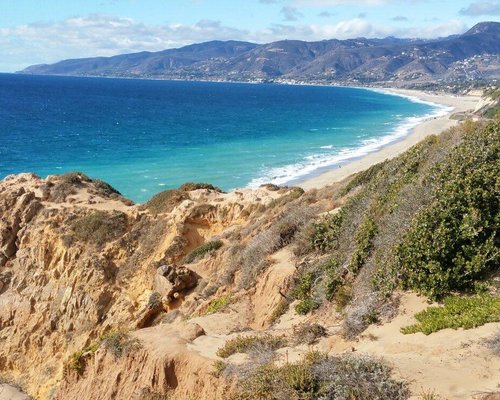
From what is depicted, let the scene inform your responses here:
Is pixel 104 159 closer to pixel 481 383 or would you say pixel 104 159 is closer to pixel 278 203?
pixel 278 203

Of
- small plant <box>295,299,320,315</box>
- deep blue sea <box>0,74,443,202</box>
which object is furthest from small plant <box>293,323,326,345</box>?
deep blue sea <box>0,74,443,202</box>

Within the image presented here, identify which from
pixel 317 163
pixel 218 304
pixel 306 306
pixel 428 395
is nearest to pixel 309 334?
pixel 306 306

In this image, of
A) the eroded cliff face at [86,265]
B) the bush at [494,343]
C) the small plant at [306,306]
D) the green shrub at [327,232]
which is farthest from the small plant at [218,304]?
the bush at [494,343]

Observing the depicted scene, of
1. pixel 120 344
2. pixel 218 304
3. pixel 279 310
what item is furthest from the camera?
pixel 218 304

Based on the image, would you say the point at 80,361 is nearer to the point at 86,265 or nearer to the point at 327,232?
the point at 327,232

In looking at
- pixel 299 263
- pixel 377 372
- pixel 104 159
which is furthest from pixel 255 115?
pixel 377 372

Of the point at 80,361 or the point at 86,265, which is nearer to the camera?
the point at 80,361
